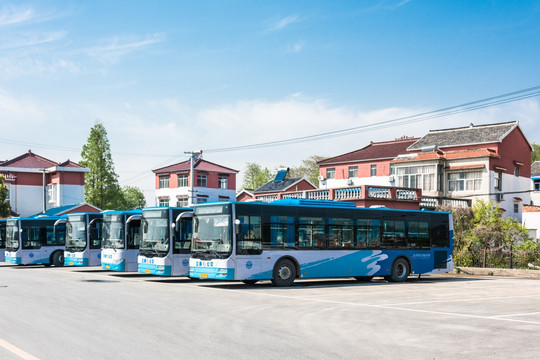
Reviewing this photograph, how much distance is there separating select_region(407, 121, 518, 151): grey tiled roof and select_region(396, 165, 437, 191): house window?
3.70 m

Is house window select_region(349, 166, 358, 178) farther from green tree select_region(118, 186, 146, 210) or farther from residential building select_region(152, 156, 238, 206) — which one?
green tree select_region(118, 186, 146, 210)

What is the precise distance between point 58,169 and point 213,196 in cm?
1929

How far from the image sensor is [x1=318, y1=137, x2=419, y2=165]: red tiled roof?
59.4 meters

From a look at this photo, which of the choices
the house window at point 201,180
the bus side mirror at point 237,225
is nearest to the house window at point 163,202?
the house window at point 201,180

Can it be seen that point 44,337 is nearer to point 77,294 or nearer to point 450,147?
point 77,294

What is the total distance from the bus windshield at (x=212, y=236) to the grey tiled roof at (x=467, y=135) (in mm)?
30969

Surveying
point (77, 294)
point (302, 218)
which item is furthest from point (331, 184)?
point (77, 294)

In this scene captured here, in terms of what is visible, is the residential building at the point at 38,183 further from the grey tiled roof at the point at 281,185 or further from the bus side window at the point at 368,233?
the bus side window at the point at 368,233

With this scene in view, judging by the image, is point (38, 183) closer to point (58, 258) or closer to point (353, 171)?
point (353, 171)

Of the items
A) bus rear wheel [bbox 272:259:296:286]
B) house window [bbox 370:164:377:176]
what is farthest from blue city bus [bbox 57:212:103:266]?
house window [bbox 370:164:377:176]

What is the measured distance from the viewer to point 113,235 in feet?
92.0

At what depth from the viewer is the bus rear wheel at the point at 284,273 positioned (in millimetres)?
21688

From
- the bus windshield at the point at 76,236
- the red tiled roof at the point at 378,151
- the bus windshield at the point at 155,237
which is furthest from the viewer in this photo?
the red tiled roof at the point at 378,151

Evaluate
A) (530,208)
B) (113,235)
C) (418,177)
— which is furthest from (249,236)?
(530,208)
